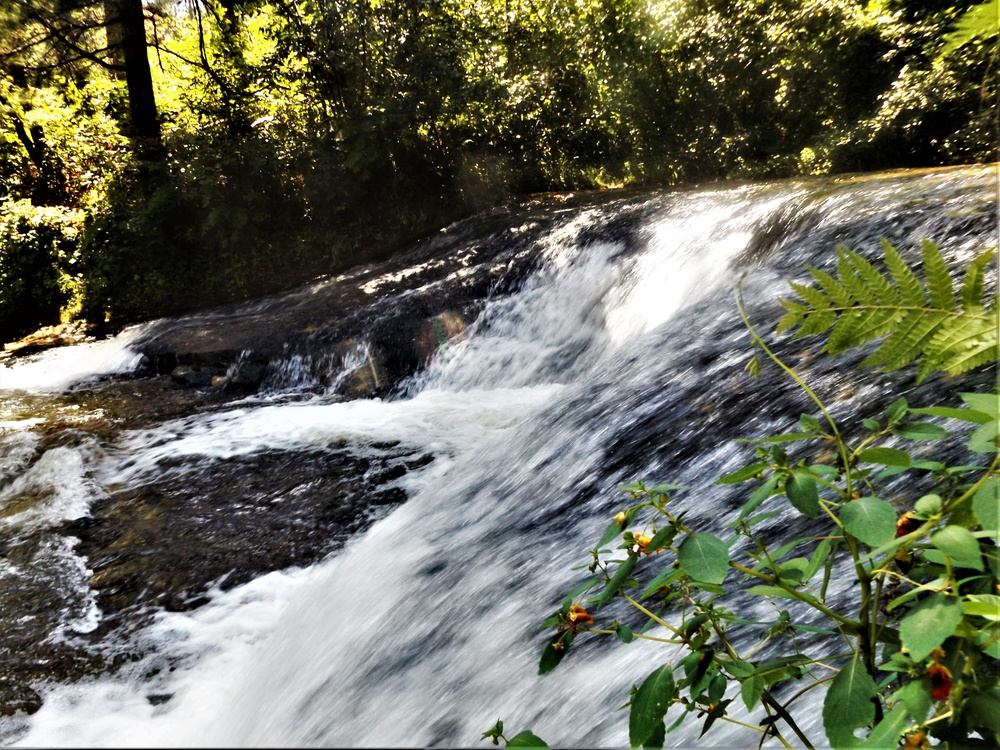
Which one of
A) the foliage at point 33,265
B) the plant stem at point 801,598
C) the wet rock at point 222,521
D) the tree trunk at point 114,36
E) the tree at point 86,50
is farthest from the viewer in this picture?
the tree trunk at point 114,36

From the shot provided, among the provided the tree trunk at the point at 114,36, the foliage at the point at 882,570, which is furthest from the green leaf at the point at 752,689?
the tree trunk at the point at 114,36

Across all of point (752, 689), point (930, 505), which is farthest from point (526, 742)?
point (930, 505)

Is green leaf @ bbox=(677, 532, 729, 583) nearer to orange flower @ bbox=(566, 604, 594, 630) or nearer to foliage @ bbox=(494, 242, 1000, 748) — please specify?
foliage @ bbox=(494, 242, 1000, 748)

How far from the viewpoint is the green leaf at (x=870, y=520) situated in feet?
3.29

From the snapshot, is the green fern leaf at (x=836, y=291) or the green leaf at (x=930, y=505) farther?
the green fern leaf at (x=836, y=291)

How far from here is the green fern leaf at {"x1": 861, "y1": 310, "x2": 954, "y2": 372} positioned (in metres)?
1.25

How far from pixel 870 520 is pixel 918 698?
0.74 ft

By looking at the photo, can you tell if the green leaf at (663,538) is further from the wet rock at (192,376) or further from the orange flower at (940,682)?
the wet rock at (192,376)

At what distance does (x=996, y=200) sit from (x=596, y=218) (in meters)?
5.14

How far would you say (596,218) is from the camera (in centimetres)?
912

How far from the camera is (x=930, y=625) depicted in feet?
3.04

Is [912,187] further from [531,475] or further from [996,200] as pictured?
[531,475]

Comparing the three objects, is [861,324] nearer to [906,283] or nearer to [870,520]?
[906,283]

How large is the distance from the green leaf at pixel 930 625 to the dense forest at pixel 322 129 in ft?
35.2
